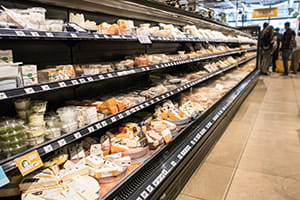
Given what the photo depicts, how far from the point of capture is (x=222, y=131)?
3430 millimetres

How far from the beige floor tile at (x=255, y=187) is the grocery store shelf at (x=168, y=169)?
0.43 meters

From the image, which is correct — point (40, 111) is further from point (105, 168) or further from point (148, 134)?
point (148, 134)

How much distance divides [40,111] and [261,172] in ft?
7.20

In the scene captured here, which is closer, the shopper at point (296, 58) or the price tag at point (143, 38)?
the price tag at point (143, 38)

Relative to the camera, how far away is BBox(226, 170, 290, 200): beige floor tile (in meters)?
2.03

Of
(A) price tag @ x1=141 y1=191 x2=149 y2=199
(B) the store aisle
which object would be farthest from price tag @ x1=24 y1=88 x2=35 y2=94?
(B) the store aisle

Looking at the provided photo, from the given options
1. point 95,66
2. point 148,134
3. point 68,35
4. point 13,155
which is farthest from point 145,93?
point 13,155

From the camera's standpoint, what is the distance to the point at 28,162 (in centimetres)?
119

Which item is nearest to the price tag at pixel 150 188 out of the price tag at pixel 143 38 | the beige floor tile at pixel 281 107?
the price tag at pixel 143 38

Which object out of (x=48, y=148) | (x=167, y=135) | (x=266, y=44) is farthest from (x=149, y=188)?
(x=266, y=44)

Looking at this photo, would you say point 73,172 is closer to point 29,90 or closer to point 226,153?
point 29,90

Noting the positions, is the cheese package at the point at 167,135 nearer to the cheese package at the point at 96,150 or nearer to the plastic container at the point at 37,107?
the cheese package at the point at 96,150

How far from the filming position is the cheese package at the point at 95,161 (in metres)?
1.60

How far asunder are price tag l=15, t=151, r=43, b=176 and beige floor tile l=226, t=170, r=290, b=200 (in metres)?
1.59
